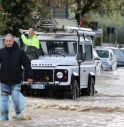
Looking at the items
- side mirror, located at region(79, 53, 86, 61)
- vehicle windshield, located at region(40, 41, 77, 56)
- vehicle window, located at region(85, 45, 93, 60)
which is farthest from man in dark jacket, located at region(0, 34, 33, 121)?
vehicle window, located at region(85, 45, 93, 60)

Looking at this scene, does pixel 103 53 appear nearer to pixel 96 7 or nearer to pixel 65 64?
pixel 96 7

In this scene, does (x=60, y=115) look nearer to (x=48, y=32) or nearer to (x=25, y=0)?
(x=48, y=32)

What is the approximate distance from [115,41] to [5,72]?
240 feet

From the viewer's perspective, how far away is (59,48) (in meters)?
20.9

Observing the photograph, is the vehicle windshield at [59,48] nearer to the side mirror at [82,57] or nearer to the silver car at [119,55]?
the side mirror at [82,57]

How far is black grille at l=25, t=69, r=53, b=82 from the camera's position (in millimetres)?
19547

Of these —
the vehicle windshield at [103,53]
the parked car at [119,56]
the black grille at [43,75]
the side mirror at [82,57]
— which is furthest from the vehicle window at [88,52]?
the parked car at [119,56]

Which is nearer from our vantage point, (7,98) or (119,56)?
(7,98)

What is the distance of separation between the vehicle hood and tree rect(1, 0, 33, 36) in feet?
33.1

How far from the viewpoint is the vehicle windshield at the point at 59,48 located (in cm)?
2069

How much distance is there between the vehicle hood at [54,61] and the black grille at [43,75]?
0.22 meters

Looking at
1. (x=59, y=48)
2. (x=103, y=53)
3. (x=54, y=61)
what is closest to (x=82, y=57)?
(x=59, y=48)

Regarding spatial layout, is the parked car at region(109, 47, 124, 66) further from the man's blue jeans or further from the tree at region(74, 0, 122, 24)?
the man's blue jeans

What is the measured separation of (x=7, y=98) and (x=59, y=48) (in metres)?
8.35
